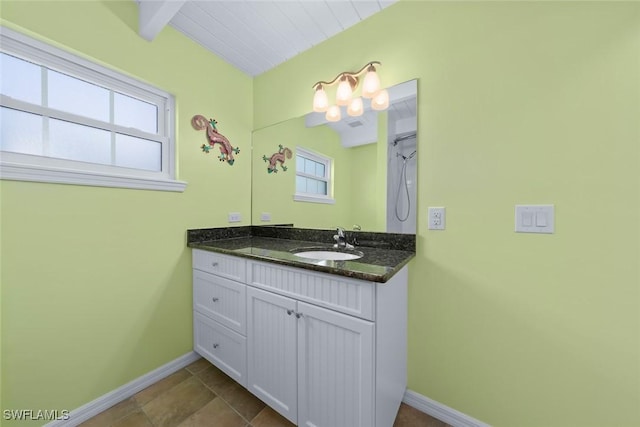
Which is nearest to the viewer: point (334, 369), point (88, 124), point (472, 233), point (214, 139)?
point (334, 369)

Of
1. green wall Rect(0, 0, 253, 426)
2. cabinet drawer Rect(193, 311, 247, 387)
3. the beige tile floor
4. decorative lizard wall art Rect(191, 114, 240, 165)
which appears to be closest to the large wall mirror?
decorative lizard wall art Rect(191, 114, 240, 165)

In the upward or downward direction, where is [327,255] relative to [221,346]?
upward

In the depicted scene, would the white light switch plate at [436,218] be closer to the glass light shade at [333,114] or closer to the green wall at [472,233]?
the green wall at [472,233]

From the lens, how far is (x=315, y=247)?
1569 millimetres

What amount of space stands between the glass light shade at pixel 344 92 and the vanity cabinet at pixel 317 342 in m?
1.11

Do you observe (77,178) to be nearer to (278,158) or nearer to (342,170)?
(278,158)

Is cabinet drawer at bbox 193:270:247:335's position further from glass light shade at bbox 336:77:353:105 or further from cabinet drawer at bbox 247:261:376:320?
glass light shade at bbox 336:77:353:105

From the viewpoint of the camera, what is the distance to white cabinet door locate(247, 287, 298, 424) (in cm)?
111

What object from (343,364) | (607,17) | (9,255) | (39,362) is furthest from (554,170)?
(39,362)

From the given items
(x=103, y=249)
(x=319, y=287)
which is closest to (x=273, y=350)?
(x=319, y=287)

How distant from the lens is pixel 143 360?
1.45 metres

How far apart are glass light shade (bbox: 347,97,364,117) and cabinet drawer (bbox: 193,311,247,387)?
1545 mm

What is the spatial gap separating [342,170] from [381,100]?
0.50 metres

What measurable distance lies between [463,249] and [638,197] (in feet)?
1.96
